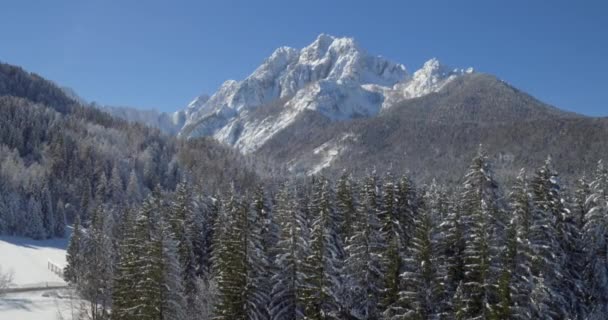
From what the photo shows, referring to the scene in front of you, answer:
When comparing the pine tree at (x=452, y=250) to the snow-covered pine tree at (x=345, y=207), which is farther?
the snow-covered pine tree at (x=345, y=207)

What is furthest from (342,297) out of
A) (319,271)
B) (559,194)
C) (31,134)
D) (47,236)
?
(31,134)

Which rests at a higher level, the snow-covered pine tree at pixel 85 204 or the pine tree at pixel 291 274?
the snow-covered pine tree at pixel 85 204

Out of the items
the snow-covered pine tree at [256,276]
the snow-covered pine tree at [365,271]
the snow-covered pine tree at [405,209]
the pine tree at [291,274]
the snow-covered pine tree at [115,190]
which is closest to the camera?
the pine tree at [291,274]

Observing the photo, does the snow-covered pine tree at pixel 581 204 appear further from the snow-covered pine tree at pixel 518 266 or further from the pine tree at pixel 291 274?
the pine tree at pixel 291 274

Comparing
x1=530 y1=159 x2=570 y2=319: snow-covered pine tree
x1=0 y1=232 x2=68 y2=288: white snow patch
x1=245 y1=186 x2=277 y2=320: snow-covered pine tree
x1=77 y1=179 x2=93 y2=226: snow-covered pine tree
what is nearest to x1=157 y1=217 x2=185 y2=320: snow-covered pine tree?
x1=245 y1=186 x2=277 y2=320: snow-covered pine tree

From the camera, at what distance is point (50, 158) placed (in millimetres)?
167500

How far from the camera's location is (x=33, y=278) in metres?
84.1

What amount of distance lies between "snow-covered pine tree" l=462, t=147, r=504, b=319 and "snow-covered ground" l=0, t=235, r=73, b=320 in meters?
35.4

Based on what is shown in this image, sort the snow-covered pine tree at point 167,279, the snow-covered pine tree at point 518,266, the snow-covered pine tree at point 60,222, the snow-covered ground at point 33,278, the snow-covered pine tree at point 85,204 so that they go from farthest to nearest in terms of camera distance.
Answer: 1. the snow-covered pine tree at point 85,204
2. the snow-covered pine tree at point 60,222
3. the snow-covered ground at point 33,278
4. the snow-covered pine tree at point 167,279
5. the snow-covered pine tree at point 518,266

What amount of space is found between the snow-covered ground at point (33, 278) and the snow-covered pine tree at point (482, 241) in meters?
35.4

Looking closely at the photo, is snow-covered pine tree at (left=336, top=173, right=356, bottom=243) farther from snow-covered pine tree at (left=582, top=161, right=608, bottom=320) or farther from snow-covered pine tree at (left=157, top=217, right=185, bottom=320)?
snow-covered pine tree at (left=582, top=161, right=608, bottom=320)

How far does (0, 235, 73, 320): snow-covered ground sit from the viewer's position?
57719mm

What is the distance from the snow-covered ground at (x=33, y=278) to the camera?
57.7 metres

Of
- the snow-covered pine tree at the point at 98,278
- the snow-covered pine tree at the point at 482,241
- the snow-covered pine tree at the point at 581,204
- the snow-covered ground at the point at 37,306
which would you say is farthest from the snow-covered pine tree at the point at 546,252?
the snow-covered ground at the point at 37,306
